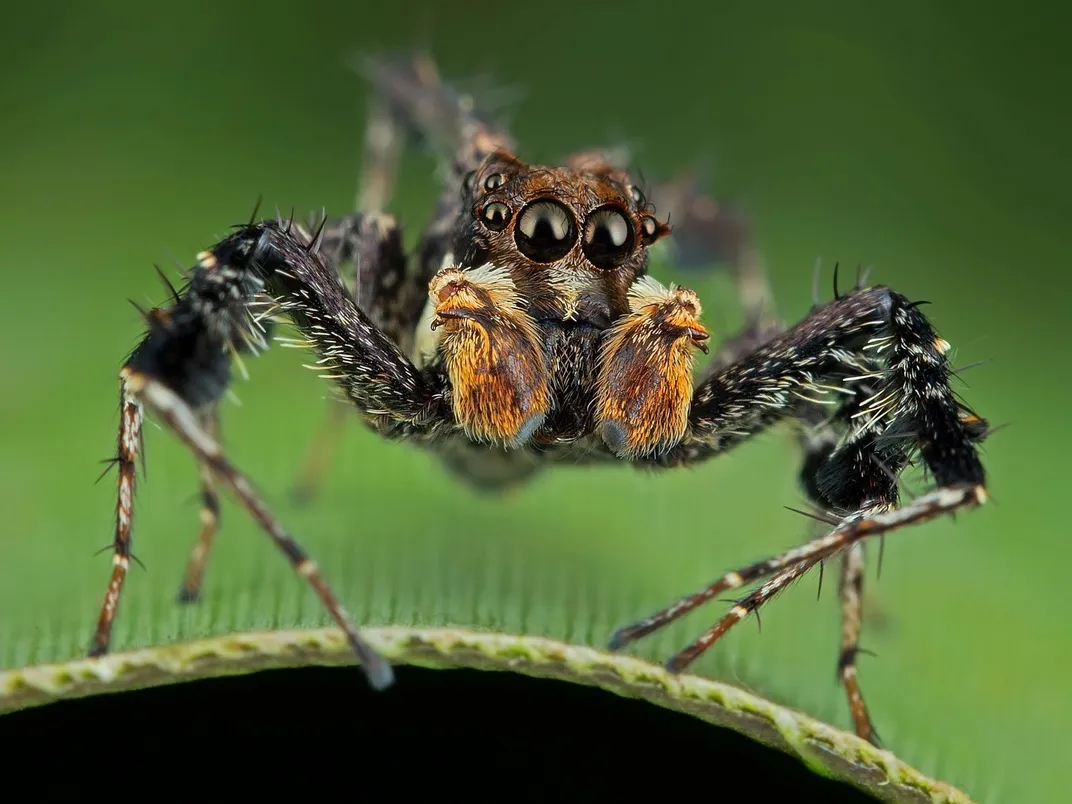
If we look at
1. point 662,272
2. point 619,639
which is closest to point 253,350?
point 619,639

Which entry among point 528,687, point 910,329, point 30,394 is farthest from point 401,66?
point 528,687

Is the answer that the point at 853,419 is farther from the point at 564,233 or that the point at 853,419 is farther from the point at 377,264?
the point at 377,264

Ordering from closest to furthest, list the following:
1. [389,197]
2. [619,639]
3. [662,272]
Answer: [619,639] → [389,197] → [662,272]

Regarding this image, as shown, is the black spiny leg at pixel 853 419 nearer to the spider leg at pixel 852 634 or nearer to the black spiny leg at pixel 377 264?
the spider leg at pixel 852 634

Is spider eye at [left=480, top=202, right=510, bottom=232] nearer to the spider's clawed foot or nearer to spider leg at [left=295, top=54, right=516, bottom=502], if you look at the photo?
spider leg at [left=295, top=54, right=516, bottom=502]

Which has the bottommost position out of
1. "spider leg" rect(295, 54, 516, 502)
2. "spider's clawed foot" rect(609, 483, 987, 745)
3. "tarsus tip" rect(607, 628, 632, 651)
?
"tarsus tip" rect(607, 628, 632, 651)

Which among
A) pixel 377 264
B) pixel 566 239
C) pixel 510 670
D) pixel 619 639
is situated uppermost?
pixel 377 264

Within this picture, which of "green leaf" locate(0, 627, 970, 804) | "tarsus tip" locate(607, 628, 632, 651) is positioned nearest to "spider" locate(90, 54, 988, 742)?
"tarsus tip" locate(607, 628, 632, 651)
